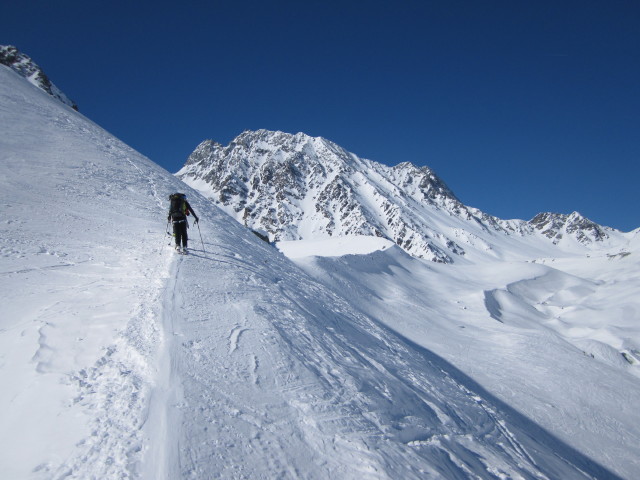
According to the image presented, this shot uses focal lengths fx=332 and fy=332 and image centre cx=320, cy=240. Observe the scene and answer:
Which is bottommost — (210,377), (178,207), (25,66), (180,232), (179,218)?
(210,377)

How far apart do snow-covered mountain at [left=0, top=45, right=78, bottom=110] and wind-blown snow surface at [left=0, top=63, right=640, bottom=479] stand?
56.7 metres

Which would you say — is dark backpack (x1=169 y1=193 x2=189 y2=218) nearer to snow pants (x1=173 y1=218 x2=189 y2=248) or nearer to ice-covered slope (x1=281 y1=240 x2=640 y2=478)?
snow pants (x1=173 y1=218 x2=189 y2=248)

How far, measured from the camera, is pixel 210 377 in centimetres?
533

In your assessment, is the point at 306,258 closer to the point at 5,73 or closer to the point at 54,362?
the point at 54,362

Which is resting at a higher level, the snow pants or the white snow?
the white snow

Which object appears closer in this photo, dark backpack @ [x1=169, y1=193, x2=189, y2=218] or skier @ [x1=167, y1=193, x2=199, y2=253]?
skier @ [x1=167, y1=193, x2=199, y2=253]

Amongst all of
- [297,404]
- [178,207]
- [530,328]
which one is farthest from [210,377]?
[530,328]

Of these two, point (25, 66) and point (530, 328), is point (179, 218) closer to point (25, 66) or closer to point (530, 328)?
point (530, 328)

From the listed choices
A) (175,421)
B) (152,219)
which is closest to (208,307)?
(175,421)

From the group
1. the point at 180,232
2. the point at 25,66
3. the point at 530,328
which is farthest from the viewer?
the point at 25,66

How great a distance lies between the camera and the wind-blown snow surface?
4.12 m

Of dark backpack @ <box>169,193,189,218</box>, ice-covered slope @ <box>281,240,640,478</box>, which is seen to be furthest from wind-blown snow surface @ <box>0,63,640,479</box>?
dark backpack @ <box>169,193,189,218</box>

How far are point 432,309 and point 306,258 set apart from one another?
10.3 metres

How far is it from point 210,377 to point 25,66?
88922mm
